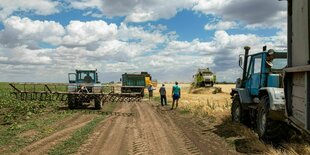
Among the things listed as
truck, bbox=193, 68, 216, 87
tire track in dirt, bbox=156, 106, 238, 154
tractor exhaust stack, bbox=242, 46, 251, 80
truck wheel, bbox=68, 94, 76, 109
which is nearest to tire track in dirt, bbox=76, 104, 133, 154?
tire track in dirt, bbox=156, 106, 238, 154

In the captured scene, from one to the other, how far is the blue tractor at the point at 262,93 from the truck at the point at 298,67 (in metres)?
2.84

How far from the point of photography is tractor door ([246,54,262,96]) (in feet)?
40.8

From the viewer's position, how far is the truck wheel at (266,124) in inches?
400

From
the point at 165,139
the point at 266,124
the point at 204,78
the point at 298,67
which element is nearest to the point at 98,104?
the point at 165,139

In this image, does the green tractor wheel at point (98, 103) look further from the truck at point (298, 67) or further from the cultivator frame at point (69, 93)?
the truck at point (298, 67)

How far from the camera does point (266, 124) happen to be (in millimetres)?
10281

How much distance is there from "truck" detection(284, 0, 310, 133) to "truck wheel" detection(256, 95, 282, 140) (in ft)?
10.7

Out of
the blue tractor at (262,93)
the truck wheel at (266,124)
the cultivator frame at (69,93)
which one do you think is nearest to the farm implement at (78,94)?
the cultivator frame at (69,93)

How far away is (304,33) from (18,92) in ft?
64.9

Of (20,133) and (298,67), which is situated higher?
(298,67)

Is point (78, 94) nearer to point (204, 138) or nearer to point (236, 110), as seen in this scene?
point (236, 110)

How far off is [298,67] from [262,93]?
5479 millimetres

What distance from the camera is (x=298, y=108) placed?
6383 millimetres

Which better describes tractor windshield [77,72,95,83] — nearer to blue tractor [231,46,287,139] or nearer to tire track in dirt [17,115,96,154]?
tire track in dirt [17,115,96,154]
